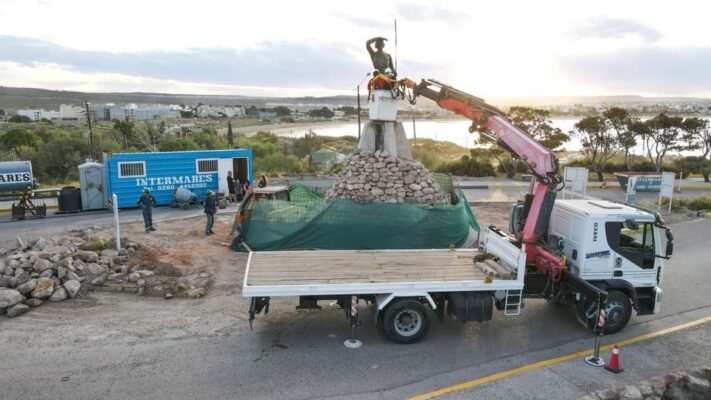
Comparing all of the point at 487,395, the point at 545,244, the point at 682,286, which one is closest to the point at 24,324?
the point at 487,395

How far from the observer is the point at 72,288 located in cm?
1158

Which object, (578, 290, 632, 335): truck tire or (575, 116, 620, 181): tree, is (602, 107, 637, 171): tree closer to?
(575, 116, 620, 181): tree

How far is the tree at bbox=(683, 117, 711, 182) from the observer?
129 ft

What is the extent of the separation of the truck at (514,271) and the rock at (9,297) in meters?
4.96

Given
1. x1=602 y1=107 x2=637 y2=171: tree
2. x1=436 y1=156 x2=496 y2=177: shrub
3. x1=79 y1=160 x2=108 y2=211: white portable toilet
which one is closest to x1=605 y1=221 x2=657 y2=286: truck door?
x1=79 y1=160 x2=108 y2=211: white portable toilet

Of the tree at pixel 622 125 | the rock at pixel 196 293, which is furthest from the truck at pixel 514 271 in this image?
the tree at pixel 622 125

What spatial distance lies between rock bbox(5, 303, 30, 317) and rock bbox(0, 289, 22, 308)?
0.32 feet

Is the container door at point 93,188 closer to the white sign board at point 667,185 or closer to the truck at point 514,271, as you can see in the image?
the truck at point 514,271

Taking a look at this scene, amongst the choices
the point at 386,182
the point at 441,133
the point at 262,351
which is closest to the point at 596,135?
the point at 386,182

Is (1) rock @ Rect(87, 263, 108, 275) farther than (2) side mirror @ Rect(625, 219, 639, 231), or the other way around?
(1) rock @ Rect(87, 263, 108, 275)

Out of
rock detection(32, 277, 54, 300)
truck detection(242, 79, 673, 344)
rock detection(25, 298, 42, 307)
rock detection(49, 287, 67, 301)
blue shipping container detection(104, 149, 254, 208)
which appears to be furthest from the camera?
blue shipping container detection(104, 149, 254, 208)

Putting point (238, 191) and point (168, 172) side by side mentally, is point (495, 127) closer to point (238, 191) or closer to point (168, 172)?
point (238, 191)

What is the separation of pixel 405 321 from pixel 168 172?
16.8 m

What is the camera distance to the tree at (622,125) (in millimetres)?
38969
